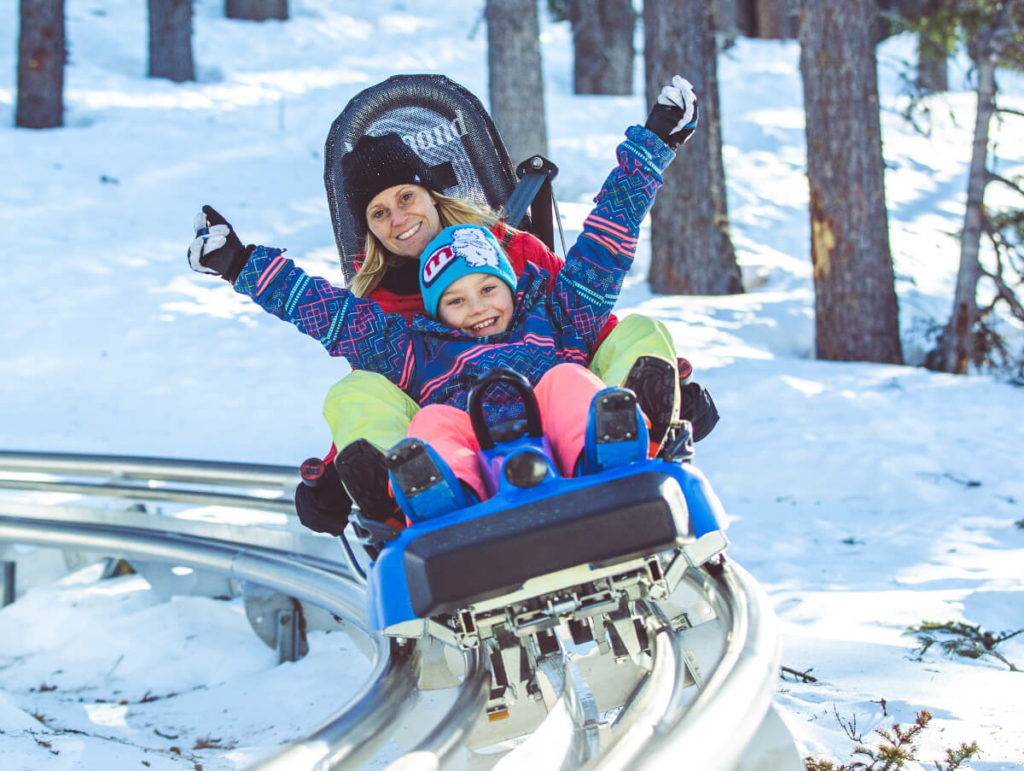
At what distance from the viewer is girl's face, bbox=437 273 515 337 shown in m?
2.91

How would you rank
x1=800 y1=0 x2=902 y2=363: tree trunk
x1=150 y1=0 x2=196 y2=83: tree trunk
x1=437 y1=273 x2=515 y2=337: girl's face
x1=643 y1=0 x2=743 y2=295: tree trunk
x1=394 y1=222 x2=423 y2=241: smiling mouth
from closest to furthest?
1. x1=437 y1=273 x2=515 y2=337: girl's face
2. x1=394 y1=222 x2=423 y2=241: smiling mouth
3. x1=800 y1=0 x2=902 y2=363: tree trunk
4. x1=643 y1=0 x2=743 y2=295: tree trunk
5. x1=150 y1=0 x2=196 y2=83: tree trunk

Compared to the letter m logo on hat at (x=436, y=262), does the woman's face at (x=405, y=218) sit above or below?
above

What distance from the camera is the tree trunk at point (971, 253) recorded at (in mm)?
7113

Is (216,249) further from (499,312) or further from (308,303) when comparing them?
(499,312)

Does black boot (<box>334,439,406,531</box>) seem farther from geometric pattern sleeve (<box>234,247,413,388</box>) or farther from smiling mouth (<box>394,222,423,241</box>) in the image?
smiling mouth (<box>394,222,423,241</box>)

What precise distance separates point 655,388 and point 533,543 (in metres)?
0.60

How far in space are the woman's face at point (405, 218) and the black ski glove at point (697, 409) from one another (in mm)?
1112

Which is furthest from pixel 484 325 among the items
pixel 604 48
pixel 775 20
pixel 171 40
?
pixel 775 20

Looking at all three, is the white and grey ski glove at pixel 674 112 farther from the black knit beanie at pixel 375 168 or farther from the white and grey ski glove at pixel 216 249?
the white and grey ski glove at pixel 216 249

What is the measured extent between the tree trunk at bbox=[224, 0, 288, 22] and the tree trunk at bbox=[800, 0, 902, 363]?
12.6m

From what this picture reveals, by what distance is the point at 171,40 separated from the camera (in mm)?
13914

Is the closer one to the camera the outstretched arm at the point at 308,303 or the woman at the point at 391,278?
the woman at the point at 391,278

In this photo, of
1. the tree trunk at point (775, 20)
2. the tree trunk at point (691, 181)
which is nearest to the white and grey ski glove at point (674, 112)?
the tree trunk at point (691, 181)

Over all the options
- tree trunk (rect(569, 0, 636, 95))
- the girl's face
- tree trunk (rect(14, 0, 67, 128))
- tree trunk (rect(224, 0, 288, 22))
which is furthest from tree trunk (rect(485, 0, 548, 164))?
tree trunk (rect(224, 0, 288, 22))
